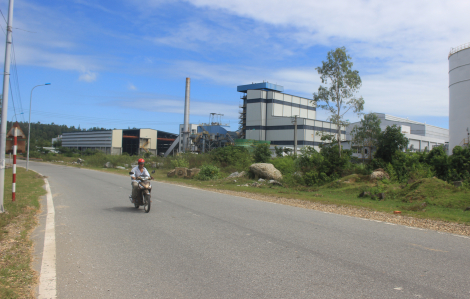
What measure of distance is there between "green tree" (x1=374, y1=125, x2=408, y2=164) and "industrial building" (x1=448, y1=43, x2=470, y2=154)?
74.3ft

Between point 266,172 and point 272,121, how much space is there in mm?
49396

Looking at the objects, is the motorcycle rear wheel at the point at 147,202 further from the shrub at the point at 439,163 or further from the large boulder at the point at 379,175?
the shrub at the point at 439,163

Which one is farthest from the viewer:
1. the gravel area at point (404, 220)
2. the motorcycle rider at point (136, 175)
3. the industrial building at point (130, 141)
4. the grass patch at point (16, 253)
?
the industrial building at point (130, 141)

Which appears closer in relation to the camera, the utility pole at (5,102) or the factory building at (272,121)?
the utility pole at (5,102)

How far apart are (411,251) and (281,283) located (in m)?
3.10

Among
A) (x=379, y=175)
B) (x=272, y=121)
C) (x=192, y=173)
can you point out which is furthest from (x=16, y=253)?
(x=272, y=121)

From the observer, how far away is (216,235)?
7.71 m

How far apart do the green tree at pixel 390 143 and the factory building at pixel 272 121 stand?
153ft

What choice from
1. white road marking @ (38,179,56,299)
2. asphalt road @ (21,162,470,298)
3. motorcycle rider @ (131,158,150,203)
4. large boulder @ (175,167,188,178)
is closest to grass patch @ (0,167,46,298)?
white road marking @ (38,179,56,299)

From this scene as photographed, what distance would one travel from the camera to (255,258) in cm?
→ 597

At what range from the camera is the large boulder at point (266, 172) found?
24.0m

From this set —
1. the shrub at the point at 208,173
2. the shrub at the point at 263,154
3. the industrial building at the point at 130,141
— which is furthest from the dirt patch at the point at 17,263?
the industrial building at the point at 130,141

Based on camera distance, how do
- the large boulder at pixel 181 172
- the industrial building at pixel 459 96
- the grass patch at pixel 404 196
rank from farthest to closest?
the industrial building at pixel 459 96, the large boulder at pixel 181 172, the grass patch at pixel 404 196

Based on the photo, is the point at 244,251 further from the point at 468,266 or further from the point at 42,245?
the point at 42,245
